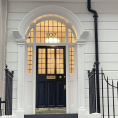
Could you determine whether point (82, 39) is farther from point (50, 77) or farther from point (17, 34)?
point (17, 34)

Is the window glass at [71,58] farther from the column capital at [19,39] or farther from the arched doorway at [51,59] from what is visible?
the column capital at [19,39]

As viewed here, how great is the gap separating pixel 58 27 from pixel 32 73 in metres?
1.72

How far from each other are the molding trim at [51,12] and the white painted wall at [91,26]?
0.14 meters

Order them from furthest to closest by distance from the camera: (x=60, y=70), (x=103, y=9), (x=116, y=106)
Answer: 1. (x=60, y=70)
2. (x=103, y=9)
3. (x=116, y=106)

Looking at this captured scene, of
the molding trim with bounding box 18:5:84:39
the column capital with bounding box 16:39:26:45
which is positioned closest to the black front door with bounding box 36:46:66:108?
the column capital with bounding box 16:39:26:45

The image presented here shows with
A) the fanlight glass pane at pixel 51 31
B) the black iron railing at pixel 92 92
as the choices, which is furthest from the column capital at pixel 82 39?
the black iron railing at pixel 92 92

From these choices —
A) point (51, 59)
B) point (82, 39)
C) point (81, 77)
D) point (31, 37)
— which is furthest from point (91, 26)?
point (31, 37)

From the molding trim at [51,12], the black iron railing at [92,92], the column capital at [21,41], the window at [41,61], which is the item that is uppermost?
the molding trim at [51,12]

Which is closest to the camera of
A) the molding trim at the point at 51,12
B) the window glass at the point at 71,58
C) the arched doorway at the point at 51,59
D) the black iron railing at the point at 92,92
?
the black iron railing at the point at 92,92

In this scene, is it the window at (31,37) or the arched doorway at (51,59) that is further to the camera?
the window at (31,37)

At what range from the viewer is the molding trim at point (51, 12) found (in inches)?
268

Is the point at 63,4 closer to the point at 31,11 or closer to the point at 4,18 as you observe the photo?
the point at 31,11

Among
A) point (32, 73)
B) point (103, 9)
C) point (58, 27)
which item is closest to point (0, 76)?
point (32, 73)

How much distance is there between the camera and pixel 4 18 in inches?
258
